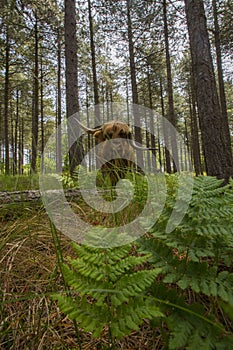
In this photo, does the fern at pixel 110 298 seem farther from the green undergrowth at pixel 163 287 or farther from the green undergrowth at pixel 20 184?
the green undergrowth at pixel 20 184

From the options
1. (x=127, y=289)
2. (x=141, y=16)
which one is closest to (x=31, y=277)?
(x=127, y=289)

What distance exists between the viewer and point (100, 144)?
4.17 meters

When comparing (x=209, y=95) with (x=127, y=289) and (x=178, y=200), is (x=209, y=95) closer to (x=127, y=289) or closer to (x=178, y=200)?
(x=178, y=200)

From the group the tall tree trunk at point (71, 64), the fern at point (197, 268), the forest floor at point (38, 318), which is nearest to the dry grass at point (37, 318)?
the forest floor at point (38, 318)

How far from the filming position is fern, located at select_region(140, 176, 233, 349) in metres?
0.64

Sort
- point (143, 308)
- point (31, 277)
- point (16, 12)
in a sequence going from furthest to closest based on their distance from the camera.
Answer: point (16, 12)
point (31, 277)
point (143, 308)

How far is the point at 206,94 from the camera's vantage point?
4.34 m

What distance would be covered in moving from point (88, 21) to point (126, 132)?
424 inches

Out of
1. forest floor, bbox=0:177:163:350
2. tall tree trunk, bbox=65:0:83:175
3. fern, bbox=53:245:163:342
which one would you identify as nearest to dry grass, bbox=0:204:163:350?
forest floor, bbox=0:177:163:350

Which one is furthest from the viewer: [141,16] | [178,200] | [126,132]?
[141,16]

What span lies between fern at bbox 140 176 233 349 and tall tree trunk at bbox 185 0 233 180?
3.53 metres

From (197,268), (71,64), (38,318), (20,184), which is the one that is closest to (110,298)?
(197,268)

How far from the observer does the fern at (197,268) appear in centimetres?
64

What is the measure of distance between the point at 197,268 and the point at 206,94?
429 centimetres
